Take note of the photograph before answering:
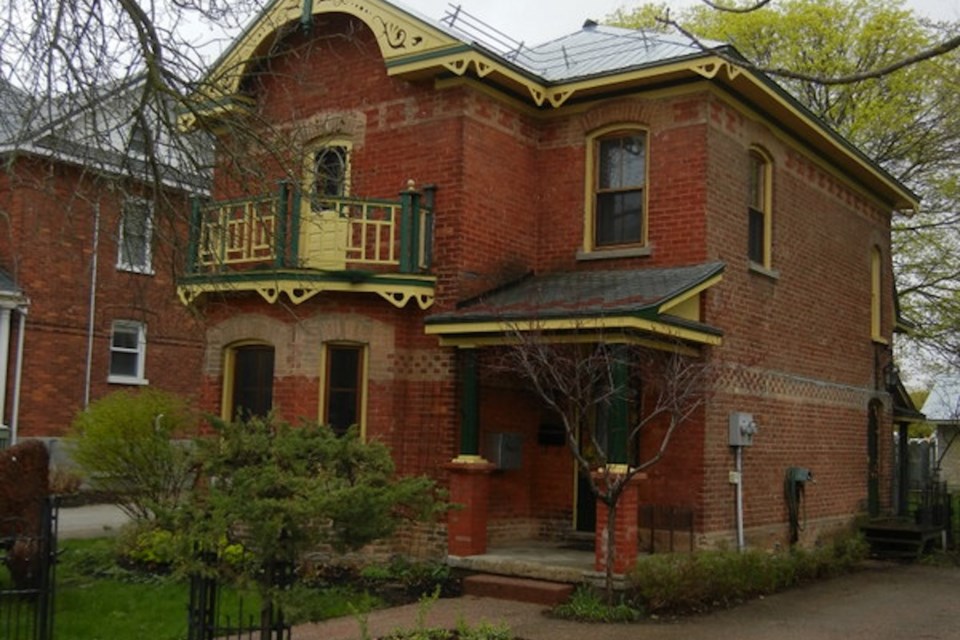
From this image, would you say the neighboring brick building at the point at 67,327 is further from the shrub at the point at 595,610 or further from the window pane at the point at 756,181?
the shrub at the point at 595,610

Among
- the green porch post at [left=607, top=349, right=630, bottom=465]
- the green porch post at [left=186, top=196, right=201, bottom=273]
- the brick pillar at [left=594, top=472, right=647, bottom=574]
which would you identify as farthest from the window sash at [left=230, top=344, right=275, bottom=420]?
the brick pillar at [left=594, top=472, right=647, bottom=574]

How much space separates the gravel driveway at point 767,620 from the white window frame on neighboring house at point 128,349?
14846 mm

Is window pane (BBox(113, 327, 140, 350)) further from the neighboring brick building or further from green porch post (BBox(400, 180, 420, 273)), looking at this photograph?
green porch post (BBox(400, 180, 420, 273))

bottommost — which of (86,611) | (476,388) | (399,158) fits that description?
(86,611)

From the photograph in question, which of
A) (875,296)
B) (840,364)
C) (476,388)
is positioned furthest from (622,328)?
(875,296)

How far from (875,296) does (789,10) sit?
41.9ft

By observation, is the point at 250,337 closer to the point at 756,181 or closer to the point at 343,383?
the point at 343,383

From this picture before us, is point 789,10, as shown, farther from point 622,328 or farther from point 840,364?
point 622,328

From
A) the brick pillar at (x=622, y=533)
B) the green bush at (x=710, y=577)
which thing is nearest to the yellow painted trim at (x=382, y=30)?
the brick pillar at (x=622, y=533)

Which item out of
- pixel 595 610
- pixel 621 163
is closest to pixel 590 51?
pixel 621 163

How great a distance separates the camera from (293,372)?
1395 centimetres

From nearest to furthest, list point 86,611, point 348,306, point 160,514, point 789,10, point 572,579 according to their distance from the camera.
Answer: point 160,514
point 86,611
point 572,579
point 348,306
point 789,10

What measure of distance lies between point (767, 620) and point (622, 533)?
1.71 meters

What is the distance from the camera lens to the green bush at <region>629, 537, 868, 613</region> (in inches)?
449
